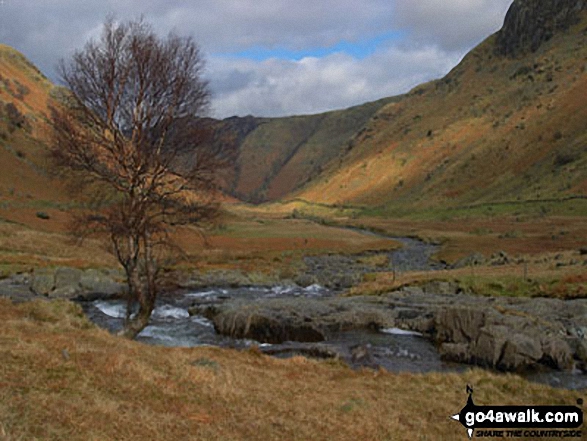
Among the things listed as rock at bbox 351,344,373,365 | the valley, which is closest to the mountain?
the valley

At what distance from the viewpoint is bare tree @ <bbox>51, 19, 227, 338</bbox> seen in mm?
15594

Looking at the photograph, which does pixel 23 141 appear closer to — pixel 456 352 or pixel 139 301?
pixel 139 301

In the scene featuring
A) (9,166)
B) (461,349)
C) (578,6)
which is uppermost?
(578,6)

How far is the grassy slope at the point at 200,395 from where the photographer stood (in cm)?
824

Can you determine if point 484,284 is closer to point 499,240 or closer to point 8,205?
point 499,240

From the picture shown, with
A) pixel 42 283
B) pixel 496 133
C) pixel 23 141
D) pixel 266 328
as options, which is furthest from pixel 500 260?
pixel 496 133

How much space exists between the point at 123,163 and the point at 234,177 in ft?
13.6

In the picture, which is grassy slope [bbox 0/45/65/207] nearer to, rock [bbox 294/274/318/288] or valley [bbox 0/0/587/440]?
valley [bbox 0/0/587/440]

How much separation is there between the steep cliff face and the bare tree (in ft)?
551

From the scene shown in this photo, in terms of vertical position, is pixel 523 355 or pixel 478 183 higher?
pixel 478 183

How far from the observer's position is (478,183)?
383 ft

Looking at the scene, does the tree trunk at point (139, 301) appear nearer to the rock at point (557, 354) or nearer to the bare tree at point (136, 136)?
the bare tree at point (136, 136)

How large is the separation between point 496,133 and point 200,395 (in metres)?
134

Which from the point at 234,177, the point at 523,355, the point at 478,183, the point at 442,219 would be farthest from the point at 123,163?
the point at 478,183
